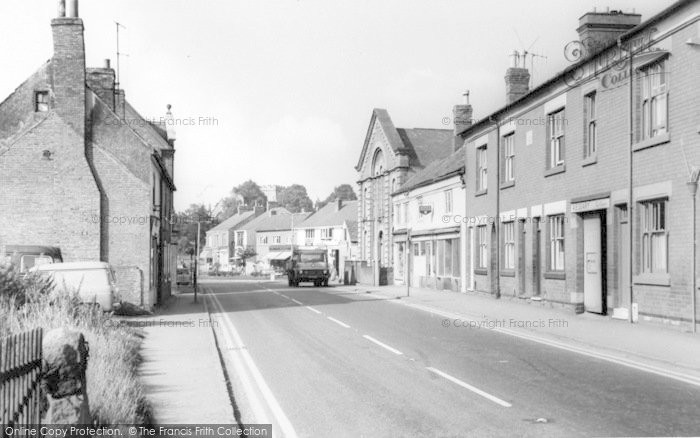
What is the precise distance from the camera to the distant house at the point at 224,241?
373ft

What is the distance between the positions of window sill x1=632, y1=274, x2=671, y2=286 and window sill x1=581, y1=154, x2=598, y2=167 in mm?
3976

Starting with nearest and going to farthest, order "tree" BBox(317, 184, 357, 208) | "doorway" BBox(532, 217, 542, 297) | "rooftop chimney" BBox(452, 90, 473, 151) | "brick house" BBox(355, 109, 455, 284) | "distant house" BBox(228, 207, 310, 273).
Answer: "doorway" BBox(532, 217, 542, 297) < "rooftop chimney" BBox(452, 90, 473, 151) < "brick house" BBox(355, 109, 455, 284) < "distant house" BBox(228, 207, 310, 273) < "tree" BBox(317, 184, 357, 208)

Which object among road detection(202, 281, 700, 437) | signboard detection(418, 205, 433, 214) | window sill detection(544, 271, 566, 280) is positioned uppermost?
signboard detection(418, 205, 433, 214)

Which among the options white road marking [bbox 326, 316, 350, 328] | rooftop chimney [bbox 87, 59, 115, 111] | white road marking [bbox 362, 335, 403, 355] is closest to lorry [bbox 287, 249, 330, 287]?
rooftop chimney [bbox 87, 59, 115, 111]

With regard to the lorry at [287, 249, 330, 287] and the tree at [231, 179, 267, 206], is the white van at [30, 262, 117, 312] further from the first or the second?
the tree at [231, 179, 267, 206]

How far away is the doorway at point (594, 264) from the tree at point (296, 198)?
13315cm

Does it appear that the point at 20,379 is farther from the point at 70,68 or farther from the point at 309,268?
the point at 309,268

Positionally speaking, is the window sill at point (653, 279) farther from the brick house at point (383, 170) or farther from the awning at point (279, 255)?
the awning at point (279, 255)

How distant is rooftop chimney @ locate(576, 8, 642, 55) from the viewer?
71.5 feet

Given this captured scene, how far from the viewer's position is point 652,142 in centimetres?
1775

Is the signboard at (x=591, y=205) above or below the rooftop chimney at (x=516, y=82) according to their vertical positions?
below

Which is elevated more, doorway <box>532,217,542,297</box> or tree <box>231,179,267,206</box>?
tree <box>231,179,267,206</box>

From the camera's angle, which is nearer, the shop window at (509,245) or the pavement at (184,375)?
the pavement at (184,375)

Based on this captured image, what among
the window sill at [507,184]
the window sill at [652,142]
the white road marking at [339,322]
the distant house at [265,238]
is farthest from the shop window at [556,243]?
the distant house at [265,238]
